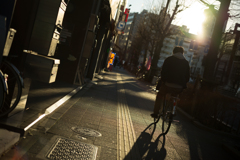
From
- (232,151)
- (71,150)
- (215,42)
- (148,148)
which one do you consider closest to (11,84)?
(71,150)

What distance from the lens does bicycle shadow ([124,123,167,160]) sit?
446 centimetres

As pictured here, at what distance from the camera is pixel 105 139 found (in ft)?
16.2

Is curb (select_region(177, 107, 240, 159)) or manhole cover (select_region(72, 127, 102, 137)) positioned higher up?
curb (select_region(177, 107, 240, 159))

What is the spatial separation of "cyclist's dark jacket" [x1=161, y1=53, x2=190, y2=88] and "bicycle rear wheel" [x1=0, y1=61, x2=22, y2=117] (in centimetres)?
364

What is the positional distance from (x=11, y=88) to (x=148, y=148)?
2.64m

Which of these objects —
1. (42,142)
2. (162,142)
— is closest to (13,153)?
(42,142)

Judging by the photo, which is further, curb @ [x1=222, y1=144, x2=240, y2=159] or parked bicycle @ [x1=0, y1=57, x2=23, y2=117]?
curb @ [x1=222, y1=144, x2=240, y2=159]

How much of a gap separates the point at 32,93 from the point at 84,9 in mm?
5215

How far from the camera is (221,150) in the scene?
6258 millimetres

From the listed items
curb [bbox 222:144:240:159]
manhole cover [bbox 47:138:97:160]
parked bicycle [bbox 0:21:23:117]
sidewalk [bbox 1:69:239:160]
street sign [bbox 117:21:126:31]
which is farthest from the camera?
street sign [bbox 117:21:126:31]

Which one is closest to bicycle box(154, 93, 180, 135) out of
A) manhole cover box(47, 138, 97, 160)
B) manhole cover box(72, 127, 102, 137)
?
manhole cover box(72, 127, 102, 137)

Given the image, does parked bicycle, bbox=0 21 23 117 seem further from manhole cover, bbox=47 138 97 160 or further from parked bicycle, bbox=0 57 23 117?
manhole cover, bbox=47 138 97 160

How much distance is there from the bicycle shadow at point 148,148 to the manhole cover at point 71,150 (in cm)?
59

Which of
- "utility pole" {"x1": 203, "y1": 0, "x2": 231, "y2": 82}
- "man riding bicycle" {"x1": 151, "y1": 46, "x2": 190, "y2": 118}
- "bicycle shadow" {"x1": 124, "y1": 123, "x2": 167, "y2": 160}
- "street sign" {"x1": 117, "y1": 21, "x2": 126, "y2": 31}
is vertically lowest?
"bicycle shadow" {"x1": 124, "y1": 123, "x2": 167, "y2": 160}
